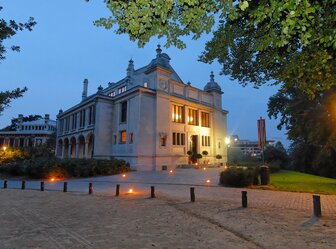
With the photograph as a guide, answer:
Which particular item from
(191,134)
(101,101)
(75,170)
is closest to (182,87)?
(191,134)

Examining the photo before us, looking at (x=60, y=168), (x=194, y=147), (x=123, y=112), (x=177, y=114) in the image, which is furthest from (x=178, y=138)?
(x=60, y=168)

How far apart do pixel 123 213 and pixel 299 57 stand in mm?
7758

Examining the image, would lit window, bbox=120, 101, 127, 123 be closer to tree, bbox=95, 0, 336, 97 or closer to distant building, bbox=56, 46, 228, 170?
distant building, bbox=56, 46, 228, 170

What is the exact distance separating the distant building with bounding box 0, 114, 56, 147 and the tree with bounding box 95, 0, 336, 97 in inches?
2701

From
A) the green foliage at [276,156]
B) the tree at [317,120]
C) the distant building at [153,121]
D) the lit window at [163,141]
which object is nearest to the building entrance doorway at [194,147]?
the distant building at [153,121]

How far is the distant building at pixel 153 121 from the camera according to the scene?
1086 inches

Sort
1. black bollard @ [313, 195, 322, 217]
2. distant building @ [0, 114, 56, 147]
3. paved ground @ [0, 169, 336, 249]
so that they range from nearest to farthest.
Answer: paved ground @ [0, 169, 336, 249] < black bollard @ [313, 195, 322, 217] < distant building @ [0, 114, 56, 147]

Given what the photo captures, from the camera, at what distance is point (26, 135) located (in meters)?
67.9

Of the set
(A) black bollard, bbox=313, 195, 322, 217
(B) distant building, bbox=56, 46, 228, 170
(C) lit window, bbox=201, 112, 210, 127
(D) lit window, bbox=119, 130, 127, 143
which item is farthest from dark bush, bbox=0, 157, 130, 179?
(C) lit window, bbox=201, 112, 210, 127

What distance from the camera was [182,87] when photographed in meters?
33.3

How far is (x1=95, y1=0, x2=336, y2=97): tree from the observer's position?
13.3 feet

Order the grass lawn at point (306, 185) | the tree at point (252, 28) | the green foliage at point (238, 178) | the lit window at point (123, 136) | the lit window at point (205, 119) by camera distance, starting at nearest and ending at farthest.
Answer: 1. the tree at point (252, 28)
2. the grass lawn at point (306, 185)
3. the green foliage at point (238, 178)
4. the lit window at point (123, 136)
5. the lit window at point (205, 119)

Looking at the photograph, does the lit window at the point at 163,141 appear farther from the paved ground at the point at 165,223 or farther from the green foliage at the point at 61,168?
the paved ground at the point at 165,223

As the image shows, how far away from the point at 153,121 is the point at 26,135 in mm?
58271
